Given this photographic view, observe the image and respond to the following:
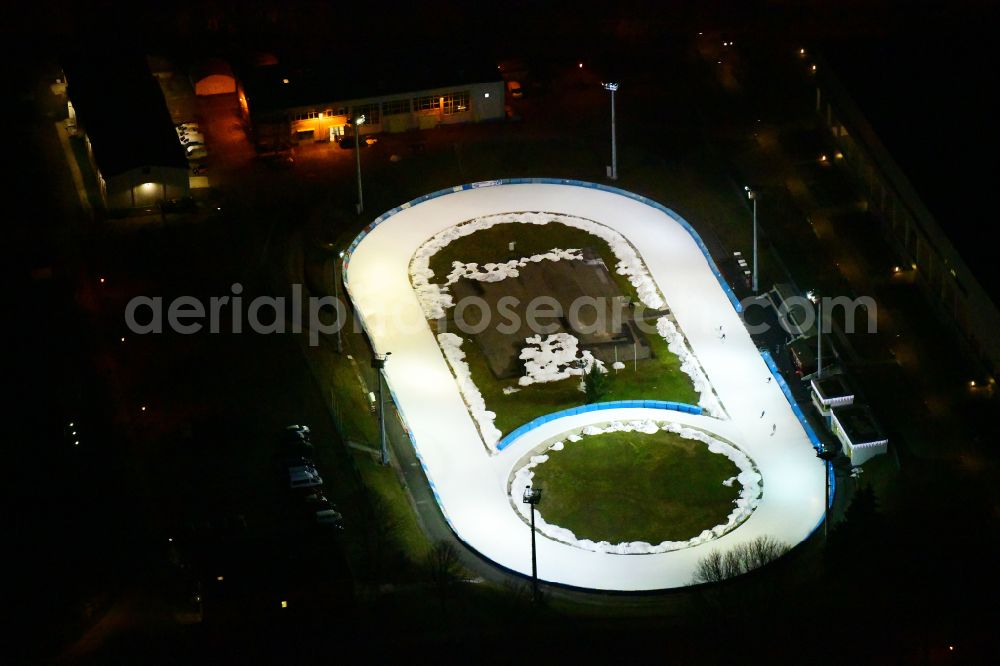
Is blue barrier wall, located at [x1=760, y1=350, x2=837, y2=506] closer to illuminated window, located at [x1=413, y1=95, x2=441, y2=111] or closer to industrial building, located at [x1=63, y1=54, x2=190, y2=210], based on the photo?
illuminated window, located at [x1=413, y1=95, x2=441, y2=111]

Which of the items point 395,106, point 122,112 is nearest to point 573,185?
point 395,106

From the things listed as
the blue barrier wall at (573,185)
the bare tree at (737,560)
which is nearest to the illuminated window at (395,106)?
the blue barrier wall at (573,185)

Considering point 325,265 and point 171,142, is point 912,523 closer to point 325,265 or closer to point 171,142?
point 325,265

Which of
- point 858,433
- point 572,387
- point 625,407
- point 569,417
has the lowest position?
point 858,433

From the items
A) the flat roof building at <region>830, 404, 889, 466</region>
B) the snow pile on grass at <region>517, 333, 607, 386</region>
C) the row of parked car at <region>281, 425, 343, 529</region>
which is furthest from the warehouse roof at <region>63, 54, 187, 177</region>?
the flat roof building at <region>830, 404, 889, 466</region>

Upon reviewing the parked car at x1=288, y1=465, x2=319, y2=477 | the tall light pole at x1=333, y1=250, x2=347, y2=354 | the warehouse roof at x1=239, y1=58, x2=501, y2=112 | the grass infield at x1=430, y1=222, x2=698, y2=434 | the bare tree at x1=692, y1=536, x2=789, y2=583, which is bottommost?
the bare tree at x1=692, y1=536, x2=789, y2=583

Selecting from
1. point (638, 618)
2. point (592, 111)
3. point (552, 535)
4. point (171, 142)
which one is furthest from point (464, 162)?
point (638, 618)

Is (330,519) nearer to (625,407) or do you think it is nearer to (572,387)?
(572,387)
